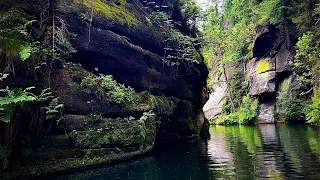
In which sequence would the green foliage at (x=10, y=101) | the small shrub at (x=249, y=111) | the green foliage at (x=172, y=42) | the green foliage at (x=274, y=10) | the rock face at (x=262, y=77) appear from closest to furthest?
the green foliage at (x=10, y=101) < the green foliage at (x=172, y=42) < the green foliage at (x=274, y=10) < the rock face at (x=262, y=77) < the small shrub at (x=249, y=111)

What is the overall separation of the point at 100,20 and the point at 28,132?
23.6 ft

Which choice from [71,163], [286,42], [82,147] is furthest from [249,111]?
[71,163]

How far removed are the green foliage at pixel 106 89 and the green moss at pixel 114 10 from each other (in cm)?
365

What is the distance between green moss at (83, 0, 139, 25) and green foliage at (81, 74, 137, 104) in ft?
12.0

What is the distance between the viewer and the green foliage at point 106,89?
39.5ft

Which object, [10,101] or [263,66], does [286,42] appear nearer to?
[263,66]

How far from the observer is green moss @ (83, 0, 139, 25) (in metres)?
13.9

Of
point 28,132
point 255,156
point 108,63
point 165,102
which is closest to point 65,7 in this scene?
point 108,63

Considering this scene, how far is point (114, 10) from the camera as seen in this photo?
15055mm

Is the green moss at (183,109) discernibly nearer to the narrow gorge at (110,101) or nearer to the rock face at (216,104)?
the narrow gorge at (110,101)

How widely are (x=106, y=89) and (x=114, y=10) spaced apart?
5061 mm

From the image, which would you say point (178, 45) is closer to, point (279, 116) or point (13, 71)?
point (13, 71)

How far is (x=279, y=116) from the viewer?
34.3 meters

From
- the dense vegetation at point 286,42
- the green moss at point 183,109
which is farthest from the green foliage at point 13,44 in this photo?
the dense vegetation at point 286,42
